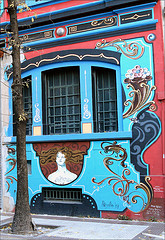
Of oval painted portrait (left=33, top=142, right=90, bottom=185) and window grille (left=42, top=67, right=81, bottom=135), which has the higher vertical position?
window grille (left=42, top=67, right=81, bottom=135)

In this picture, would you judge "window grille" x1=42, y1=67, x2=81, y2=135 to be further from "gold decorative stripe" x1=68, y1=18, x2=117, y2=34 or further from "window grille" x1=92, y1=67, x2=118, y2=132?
"gold decorative stripe" x1=68, y1=18, x2=117, y2=34

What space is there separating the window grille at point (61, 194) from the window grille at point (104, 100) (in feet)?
6.99

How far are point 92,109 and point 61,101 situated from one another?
1.35 metres

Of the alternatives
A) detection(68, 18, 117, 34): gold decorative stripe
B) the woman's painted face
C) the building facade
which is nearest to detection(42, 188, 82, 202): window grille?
the building facade

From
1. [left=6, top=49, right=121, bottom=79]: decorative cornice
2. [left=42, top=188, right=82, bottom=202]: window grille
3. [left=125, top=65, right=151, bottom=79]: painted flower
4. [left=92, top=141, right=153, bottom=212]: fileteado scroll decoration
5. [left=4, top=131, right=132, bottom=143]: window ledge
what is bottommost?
[left=42, top=188, right=82, bottom=202]: window grille

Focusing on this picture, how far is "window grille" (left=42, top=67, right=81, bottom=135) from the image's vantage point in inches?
434

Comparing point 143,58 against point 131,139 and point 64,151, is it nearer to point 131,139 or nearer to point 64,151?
point 131,139

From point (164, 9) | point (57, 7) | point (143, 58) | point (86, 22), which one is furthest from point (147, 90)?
point (57, 7)

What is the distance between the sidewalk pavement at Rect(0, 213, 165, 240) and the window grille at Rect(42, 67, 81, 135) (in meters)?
3.00

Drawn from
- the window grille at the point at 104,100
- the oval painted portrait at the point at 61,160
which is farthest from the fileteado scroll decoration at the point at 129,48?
the oval painted portrait at the point at 61,160

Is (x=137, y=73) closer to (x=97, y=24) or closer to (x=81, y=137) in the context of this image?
(x=97, y=24)

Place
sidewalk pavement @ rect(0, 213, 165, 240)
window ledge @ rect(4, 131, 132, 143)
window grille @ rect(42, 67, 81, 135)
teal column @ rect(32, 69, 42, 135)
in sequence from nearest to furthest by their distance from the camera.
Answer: sidewalk pavement @ rect(0, 213, 165, 240), window ledge @ rect(4, 131, 132, 143), window grille @ rect(42, 67, 81, 135), teal column @ rect(32, 69, 42, 135)

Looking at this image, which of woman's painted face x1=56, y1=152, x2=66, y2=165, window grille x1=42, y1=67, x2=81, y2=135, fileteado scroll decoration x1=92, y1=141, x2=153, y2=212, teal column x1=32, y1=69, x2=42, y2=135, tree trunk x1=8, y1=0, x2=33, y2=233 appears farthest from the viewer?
teal column x1=32, y1=69, x2=42, y2=135

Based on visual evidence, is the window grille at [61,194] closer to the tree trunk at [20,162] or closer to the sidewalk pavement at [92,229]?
the sidewalk pavement at [92,229]
